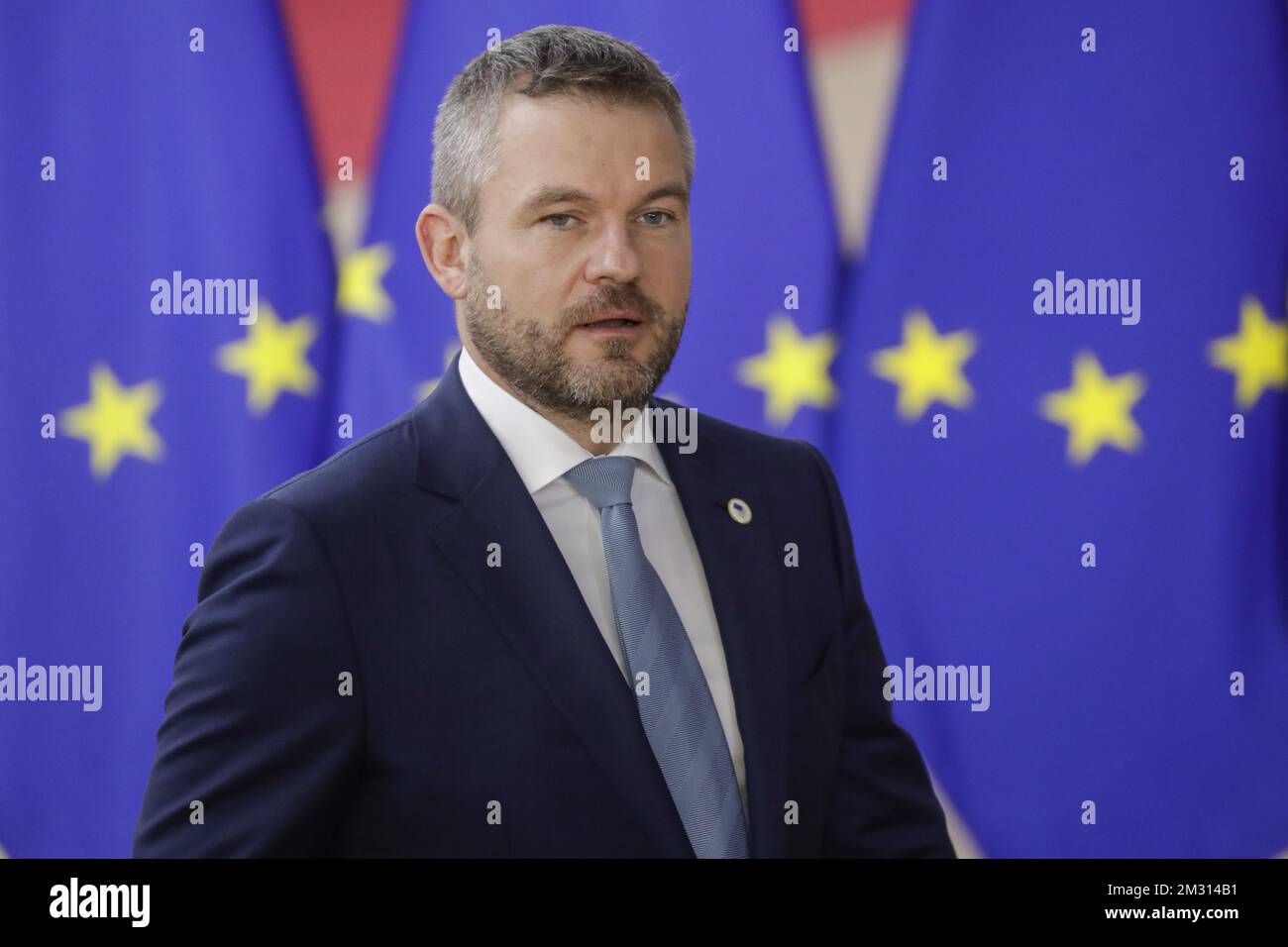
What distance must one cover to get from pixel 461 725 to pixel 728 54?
61.9 inches

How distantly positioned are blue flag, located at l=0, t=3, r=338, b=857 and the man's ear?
655 mm

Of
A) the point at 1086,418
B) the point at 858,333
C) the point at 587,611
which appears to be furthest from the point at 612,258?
the point at 1086,418

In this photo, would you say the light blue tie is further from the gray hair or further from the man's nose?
the gray hair

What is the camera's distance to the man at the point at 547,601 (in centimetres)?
146

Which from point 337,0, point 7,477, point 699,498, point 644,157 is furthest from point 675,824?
point 337,0

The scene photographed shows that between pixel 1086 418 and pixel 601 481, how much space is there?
1.30m

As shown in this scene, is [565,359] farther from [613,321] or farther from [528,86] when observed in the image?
[528,86]

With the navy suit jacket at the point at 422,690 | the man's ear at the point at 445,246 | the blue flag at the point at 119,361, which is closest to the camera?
the navy suit jacket at the point at 422,690

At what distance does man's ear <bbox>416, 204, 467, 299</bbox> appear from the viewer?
1.82 m

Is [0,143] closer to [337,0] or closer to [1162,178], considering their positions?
[337,0]

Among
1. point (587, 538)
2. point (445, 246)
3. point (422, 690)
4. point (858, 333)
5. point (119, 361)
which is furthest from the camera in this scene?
point (858, 333)

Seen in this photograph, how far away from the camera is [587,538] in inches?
66.0

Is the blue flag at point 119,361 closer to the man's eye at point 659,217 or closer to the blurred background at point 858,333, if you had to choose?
the blurred background at point 858,333

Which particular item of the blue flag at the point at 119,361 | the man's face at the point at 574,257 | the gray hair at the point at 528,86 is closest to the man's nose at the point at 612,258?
the man's face at the point at 574,257
